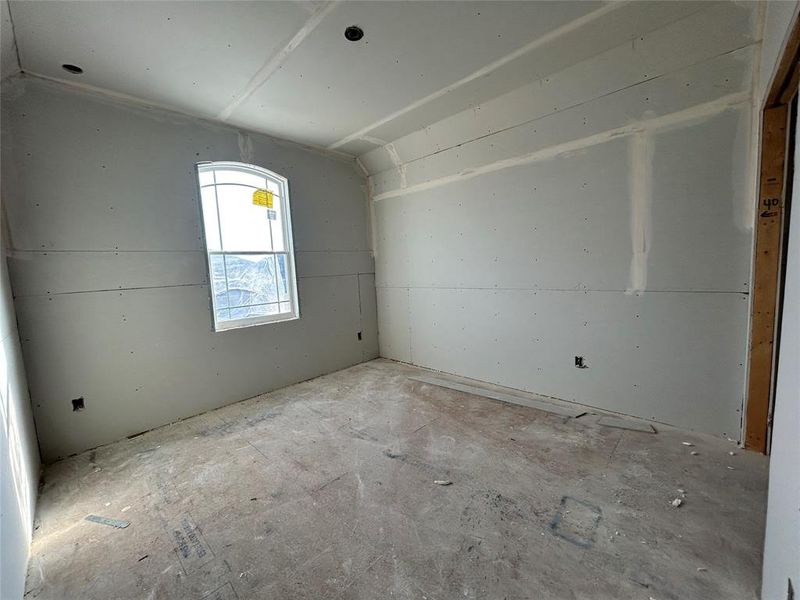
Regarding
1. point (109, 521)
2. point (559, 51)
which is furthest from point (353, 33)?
point (109, 521)

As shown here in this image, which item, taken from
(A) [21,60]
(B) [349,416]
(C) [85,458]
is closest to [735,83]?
(B) [349,416]

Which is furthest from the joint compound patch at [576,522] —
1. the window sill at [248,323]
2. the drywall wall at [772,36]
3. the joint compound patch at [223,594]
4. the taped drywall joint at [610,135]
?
the window sill at [248,323]

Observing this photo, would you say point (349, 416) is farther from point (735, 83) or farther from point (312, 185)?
point (735, 83)

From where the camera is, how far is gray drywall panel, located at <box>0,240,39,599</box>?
4.13 feet

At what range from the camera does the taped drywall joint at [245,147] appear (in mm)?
3318

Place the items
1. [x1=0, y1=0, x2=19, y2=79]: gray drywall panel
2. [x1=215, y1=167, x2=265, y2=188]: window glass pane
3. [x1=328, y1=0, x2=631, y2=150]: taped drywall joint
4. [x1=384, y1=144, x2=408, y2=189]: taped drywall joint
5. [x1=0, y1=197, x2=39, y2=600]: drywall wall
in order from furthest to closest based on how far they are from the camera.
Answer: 1. [x1=384, y1=144, x2=408, y2=189]: taped drywall joint
2. [x1=215, y1=167, x2=265, y2=188]: window glass pane
3. [x1=328, y1=0, x2=631, y2=150]: taped drywall joint
4. [x1=0, y1=0, x2=19, y2=79]: gray drywall panel
5. [x1=0, y1=197, x2=39, y2=600]: drywall wall

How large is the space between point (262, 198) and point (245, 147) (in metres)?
0.51

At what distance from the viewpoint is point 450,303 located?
12.6 ft

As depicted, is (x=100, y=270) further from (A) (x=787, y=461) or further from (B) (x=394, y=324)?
(A) (x=787, y=461)

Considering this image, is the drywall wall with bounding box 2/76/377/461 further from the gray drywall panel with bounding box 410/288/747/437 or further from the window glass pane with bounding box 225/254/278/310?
the gray drywall panel with bounding box 410/288/747/437

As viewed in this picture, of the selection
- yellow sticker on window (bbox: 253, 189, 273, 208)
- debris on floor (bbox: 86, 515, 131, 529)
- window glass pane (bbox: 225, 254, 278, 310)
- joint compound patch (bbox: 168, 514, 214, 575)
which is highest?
yellow sticker on window (bbox: 253, 189, 273, 208)

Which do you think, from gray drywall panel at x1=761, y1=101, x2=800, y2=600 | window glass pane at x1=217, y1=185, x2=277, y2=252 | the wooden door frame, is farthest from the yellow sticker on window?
the wooden door frame

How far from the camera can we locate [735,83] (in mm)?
2045

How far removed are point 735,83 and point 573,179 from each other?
1.01 m
